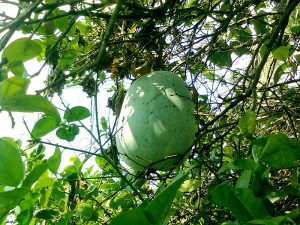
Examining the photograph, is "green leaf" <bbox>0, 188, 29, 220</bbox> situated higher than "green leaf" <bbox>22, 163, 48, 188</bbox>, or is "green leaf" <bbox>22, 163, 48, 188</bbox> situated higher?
"green leaf" <bbox>22, 163, 48, 188</bbox>

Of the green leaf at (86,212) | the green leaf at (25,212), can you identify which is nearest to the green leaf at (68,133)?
the green leaf at (25,212)

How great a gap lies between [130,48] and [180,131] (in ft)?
1.10

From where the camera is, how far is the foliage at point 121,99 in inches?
20.7

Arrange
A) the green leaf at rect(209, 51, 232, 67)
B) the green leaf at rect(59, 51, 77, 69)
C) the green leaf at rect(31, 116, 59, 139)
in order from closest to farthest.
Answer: the green leaf at rect(31, 116, 59, 139) < the green leaf at rect(59, 51, 77, 69) < the green leaf at rect(209, 51, 232, 67)

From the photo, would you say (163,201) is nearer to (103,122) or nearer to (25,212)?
(25,212)

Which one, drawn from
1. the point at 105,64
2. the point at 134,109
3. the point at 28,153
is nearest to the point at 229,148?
the point at 134,109

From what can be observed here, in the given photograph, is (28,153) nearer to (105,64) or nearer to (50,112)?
(105,64)

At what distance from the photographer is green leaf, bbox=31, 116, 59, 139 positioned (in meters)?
0.73

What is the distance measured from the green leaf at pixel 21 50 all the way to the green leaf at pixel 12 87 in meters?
0.24

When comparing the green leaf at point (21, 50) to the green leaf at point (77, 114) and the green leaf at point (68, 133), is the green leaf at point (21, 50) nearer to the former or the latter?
the green leaf at point (77, 114)

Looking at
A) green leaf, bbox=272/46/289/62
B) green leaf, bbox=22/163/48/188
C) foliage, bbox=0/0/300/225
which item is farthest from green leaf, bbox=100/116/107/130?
green leaf, bbox=22/163/48/188

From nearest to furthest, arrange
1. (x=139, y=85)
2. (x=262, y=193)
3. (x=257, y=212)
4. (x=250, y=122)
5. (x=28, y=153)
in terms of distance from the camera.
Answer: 1. (x=257, y=212)
2. (x=262, y=193)
3. (x=250, y=122)
4. (x=139, y=85)
5. (x=28, y=153)

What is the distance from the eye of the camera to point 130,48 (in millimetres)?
1372

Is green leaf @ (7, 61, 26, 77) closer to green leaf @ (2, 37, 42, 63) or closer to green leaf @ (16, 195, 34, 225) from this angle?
green leaf @ (2, 37, 42, 63)
